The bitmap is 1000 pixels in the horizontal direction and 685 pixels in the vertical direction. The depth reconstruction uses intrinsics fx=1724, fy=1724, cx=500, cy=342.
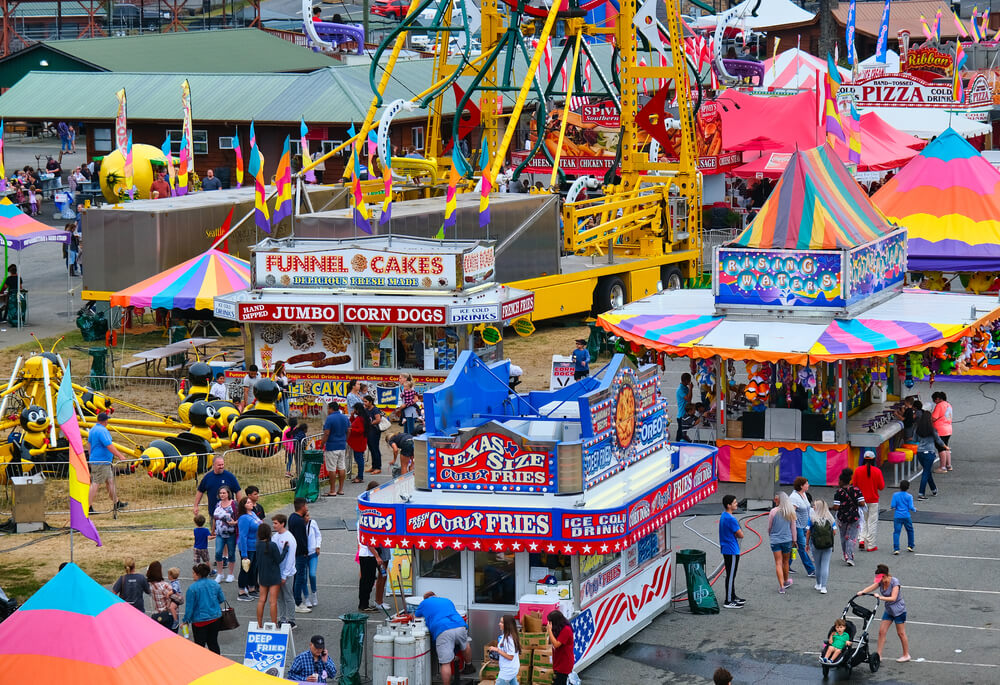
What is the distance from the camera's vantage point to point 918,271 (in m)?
33.4

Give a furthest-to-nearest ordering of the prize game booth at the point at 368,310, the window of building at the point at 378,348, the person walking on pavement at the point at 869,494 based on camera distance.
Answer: the window of building at the point at 378,348 < the prize game booth at the point at 368,310 < the person walking on pavement at the point at 869,494

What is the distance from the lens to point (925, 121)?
190ft

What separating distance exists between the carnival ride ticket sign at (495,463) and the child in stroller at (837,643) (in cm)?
313

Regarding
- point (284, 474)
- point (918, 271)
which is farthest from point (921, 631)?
point (918, 271)

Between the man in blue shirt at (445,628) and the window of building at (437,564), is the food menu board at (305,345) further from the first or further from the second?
the man in blue shirt at (445,628)

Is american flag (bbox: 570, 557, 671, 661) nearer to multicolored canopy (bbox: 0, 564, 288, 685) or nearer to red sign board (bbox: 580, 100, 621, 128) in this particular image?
multicolored canopy (bbox: 0, 564, 288, 685)

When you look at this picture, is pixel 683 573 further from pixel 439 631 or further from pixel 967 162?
pixel 967 162

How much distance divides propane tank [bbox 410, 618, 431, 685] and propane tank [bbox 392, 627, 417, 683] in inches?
1.6

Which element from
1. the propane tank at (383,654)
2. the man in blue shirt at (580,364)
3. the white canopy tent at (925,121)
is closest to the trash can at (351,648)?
the propane tank at (383,654)

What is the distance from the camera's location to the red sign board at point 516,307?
93.5 ft

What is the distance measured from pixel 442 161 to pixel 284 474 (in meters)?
17.0

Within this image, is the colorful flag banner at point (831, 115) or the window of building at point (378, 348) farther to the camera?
the colorful flag banner at point (831, 115)

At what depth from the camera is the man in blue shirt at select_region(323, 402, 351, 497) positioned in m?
24.2

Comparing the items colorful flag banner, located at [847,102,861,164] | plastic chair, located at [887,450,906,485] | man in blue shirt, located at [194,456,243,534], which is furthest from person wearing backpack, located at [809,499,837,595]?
colorful flag banner, located at [847,102,861,164]
